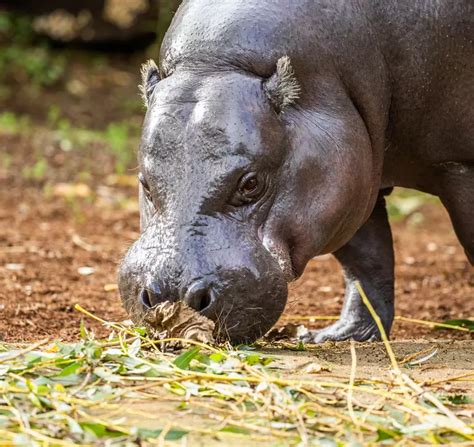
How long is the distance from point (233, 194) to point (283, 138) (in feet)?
1.09

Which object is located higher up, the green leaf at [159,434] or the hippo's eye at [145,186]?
the hippo's eye at [145,186]

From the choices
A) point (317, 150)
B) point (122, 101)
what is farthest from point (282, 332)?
point (122, 101)

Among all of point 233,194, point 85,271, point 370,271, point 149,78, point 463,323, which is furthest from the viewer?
point 85,271

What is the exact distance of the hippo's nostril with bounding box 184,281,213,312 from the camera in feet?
12.2

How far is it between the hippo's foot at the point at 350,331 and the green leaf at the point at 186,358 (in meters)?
1.71

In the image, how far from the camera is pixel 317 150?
4.22 m

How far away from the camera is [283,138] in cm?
415

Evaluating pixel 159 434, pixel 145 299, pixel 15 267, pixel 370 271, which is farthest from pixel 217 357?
pixel 15 267

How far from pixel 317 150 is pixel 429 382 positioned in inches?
42.2

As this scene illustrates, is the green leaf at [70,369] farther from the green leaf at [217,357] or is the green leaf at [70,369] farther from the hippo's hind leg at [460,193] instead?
the hippo's hind leg at [460,193]

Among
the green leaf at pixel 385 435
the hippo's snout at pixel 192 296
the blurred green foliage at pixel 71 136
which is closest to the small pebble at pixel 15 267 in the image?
the hippo's snout at pixel 192 296

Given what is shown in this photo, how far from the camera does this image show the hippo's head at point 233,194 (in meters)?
3.81

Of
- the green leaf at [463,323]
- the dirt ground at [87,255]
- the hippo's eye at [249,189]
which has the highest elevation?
the hippo's eye at [249,189]

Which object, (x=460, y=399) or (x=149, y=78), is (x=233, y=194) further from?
(x=460, y=399)
